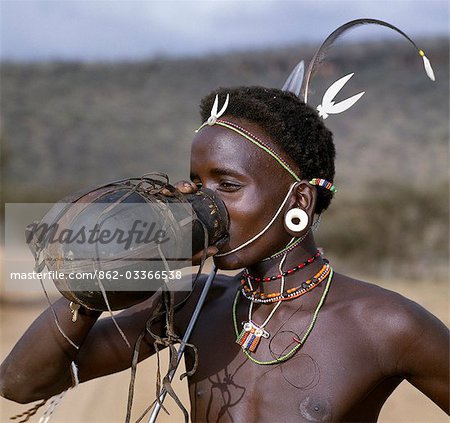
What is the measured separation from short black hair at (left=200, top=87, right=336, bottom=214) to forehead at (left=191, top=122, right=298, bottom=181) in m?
0.05

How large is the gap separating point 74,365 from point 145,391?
483cm

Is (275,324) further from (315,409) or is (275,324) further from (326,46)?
(326,46)

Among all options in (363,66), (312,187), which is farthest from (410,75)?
(312,187)

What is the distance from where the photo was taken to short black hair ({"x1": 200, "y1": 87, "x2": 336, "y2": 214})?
8.06ft

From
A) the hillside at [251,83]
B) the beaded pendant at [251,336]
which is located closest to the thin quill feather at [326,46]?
the beaded pendant at [251,336]

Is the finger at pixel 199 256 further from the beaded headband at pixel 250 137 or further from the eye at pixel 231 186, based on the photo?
the beaded headband at pixel 250 137

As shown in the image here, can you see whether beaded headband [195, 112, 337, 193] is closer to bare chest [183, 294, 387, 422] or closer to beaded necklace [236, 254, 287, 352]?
beaded necklace [236, 254, 287, 352]

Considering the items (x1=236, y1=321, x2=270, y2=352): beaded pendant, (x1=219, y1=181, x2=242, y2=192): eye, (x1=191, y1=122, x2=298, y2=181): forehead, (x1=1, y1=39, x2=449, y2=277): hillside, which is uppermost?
(x1=191, y1=122, x2=298, y2=181): forehead

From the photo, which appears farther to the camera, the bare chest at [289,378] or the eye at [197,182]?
the eye at [197,182]

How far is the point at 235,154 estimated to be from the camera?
236 cm

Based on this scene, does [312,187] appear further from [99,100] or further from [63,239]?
[99,100]

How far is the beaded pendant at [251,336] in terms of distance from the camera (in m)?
2.47

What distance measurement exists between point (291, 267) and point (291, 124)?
0.49m

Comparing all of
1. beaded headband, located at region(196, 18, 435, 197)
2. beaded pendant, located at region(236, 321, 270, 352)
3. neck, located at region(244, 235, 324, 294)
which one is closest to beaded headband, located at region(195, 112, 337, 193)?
beaded headband, located at region(196, 18, 435, 197)
